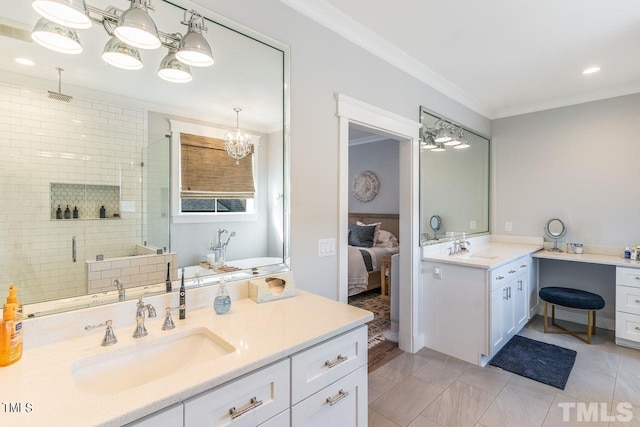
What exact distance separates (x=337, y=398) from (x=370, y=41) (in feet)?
7.80

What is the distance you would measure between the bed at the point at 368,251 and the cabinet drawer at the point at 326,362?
10.5 feet

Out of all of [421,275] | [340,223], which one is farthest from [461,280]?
[340,223]

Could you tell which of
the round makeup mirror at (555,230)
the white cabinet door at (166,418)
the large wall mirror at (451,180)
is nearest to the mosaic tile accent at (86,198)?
the white cabinet door at (166,418)

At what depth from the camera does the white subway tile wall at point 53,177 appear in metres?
1.08

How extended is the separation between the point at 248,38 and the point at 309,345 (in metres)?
1.60

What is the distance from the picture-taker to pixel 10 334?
3.12ft

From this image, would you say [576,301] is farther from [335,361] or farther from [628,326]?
[335,361]

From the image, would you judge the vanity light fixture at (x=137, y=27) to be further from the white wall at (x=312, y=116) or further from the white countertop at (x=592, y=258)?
the white countertop at (x=592, y=258)

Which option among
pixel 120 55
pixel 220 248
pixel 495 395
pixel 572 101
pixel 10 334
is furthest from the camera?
pixel 572 101

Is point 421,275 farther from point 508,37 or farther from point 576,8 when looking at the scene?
point 576,8

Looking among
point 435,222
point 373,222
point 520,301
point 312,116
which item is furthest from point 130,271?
point 373,222

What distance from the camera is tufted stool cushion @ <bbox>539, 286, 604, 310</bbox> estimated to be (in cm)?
305

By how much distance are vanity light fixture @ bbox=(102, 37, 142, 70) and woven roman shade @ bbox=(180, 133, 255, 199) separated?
14.0 inches

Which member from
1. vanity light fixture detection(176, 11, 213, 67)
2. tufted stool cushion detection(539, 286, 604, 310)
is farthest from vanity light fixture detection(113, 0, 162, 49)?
tufted stool cushion detection(539, 286, 604, 310)
